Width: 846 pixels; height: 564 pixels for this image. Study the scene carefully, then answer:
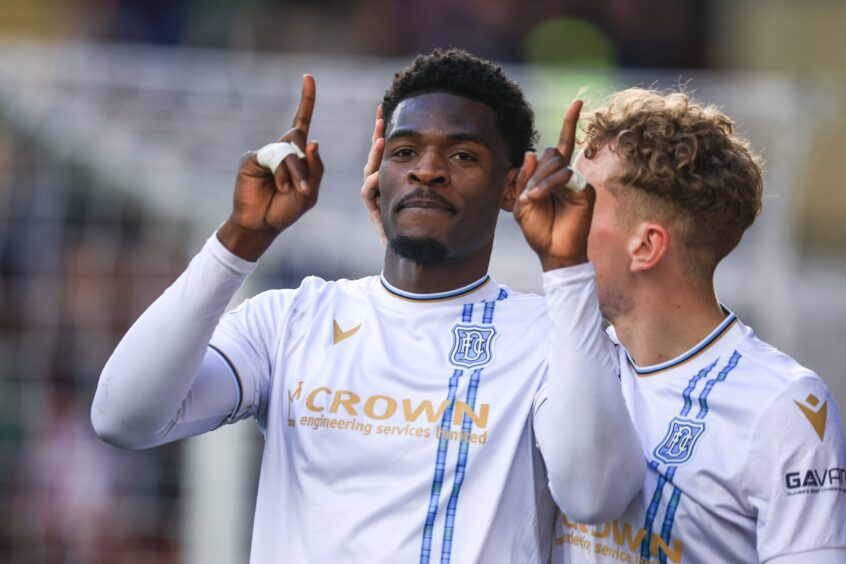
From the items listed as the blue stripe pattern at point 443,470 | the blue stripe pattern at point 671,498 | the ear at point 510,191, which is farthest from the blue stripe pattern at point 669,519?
the ear at point 510,191

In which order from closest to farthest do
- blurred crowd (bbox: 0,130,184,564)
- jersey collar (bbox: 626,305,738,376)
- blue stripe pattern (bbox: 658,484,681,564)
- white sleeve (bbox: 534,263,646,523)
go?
white sleeve (bbox: 534,263,646,523) < blue stripe pattern (bbox: 658,484,681,564) < jersey collar (bbox: 626,305,738,376) < blurred crowd (bbox: 0,130,184,564)

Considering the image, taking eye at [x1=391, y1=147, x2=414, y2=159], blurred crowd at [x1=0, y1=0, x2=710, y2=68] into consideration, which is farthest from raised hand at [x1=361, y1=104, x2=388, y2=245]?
blurred crowd at [x1=0, y1=0, x2=710, y2=68]

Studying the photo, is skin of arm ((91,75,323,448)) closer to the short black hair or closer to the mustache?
the mustache

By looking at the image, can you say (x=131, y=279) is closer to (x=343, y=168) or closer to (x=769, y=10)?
(x=343, y=168)

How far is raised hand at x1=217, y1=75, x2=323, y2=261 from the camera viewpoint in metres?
3.35

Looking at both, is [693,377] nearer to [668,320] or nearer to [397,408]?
[668,320]

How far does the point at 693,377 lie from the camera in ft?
11.8

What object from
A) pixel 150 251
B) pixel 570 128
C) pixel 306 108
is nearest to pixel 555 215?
pixel 570 128

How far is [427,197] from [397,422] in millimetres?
561

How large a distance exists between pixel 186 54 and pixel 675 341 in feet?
28.1

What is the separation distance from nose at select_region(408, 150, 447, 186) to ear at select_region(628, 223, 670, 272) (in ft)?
1.86

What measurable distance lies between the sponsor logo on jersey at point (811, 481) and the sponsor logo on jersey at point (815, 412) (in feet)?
0.31

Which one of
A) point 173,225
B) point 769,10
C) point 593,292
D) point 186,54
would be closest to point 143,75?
point 173,225

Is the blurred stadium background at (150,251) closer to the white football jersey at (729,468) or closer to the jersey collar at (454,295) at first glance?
the jersey collar at (454,295)
